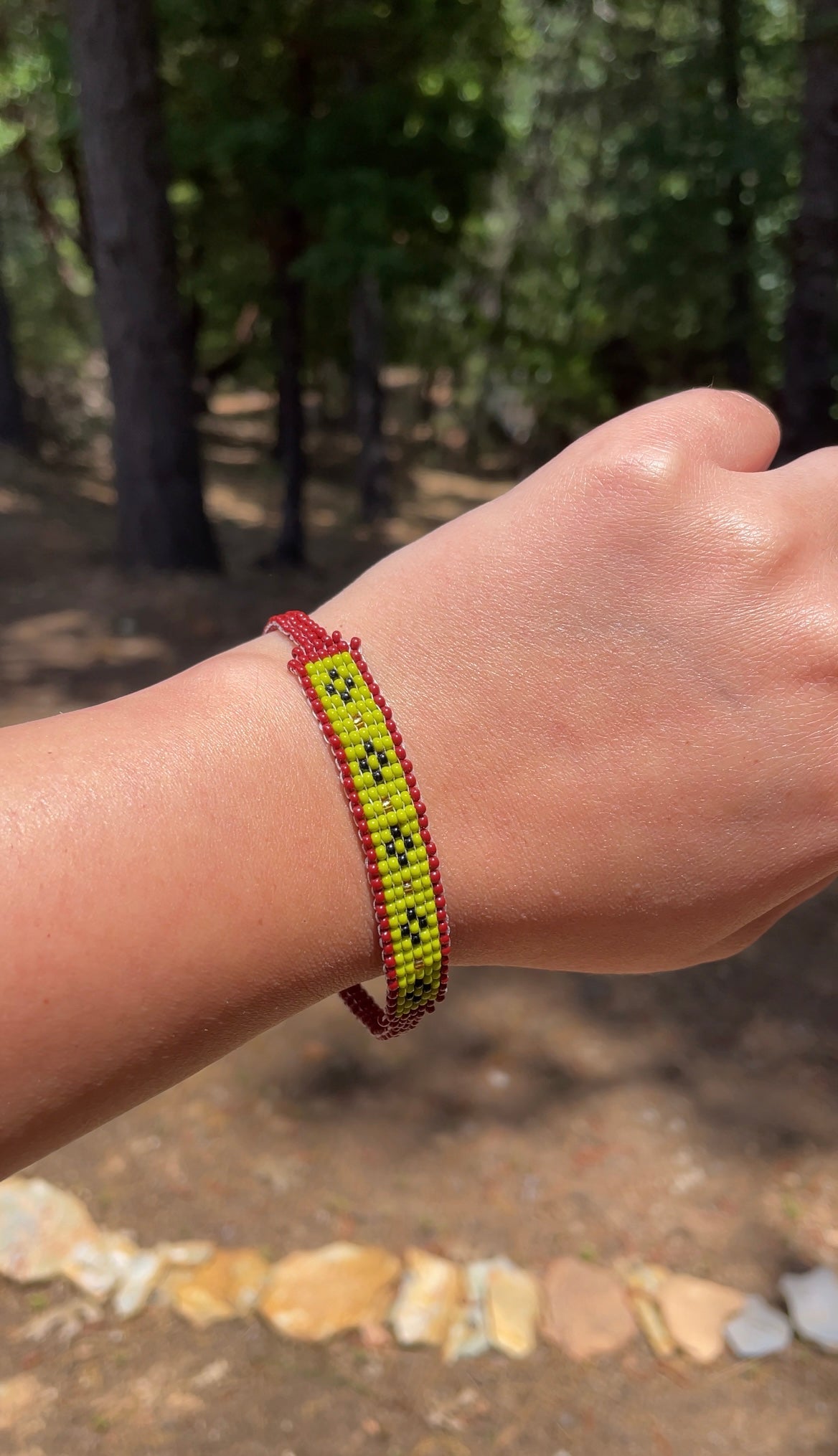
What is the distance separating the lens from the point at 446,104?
8859 millimetres

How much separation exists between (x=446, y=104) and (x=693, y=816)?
927 cm

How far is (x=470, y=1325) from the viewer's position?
270 cm

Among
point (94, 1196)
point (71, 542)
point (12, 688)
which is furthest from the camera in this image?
point (71, 542)

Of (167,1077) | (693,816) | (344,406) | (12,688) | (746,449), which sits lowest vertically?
(344,406)

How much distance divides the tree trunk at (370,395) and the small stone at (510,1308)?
9.69m

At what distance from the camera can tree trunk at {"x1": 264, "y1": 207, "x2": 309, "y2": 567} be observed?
9539 mm

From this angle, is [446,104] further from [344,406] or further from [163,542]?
[344,406]

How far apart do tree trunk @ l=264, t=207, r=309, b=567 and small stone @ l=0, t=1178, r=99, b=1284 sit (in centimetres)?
781

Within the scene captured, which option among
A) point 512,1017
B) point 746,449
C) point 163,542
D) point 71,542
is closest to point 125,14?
point 163,542

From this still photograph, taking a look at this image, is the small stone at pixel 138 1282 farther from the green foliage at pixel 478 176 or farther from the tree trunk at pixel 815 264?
the green foliage at pixel 478 176

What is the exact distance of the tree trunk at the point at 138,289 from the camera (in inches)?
313

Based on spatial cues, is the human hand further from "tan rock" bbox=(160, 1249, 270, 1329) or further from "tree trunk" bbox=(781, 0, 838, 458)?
"tree trunk" bbox=(781, 0, 838, 458)

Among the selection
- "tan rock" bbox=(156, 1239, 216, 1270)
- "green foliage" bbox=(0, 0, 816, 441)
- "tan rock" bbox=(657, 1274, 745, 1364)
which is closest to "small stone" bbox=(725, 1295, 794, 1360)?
"tan rock" bbox=(657, 1274, 745, 1364)

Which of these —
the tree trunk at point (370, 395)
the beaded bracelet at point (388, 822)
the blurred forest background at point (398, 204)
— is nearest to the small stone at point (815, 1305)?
the beaded bracelet at point (388, 822)
